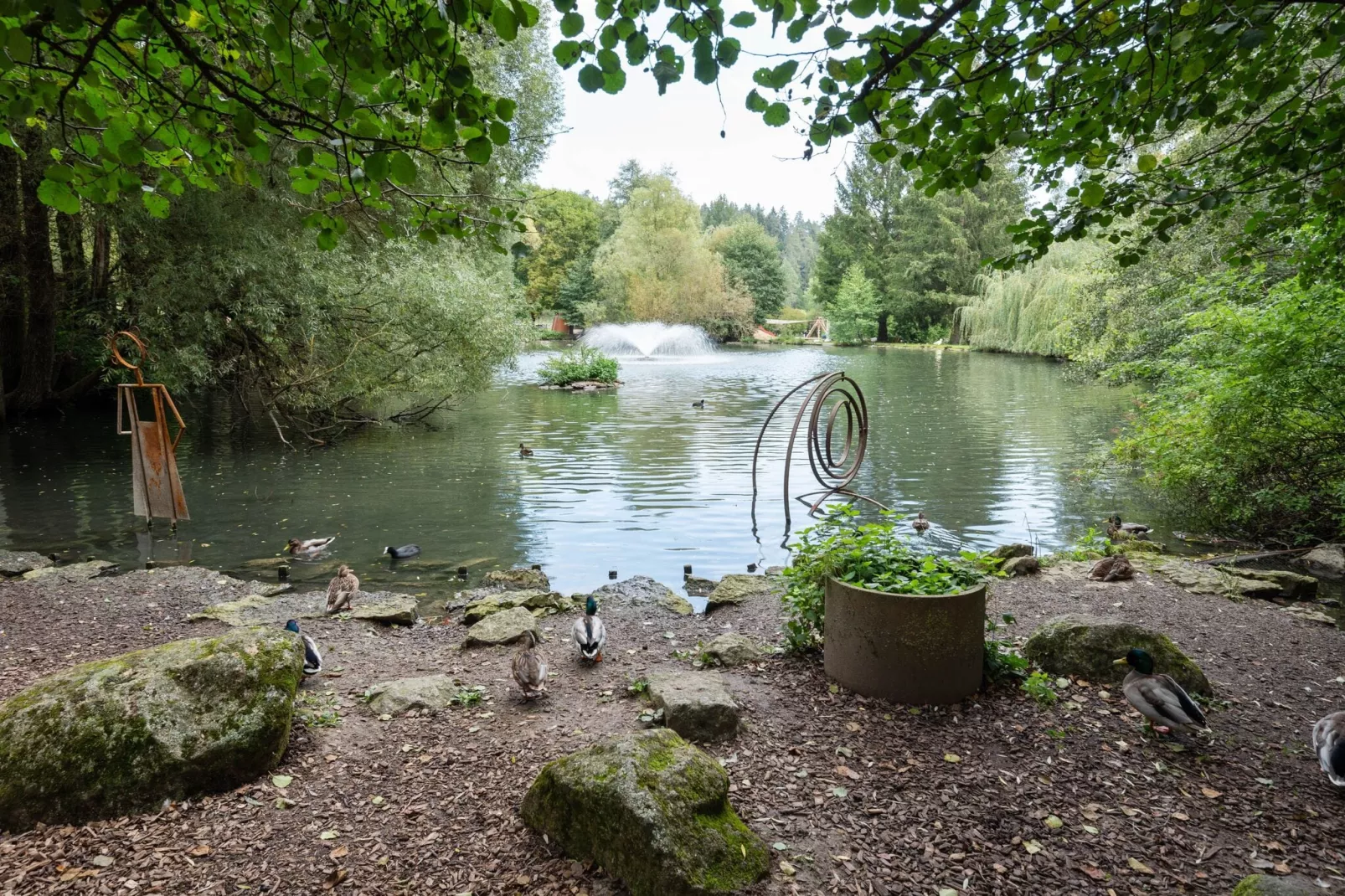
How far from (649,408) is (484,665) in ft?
63.7

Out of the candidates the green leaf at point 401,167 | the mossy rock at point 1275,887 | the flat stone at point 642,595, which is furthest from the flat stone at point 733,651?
the green leaf at point 401,167

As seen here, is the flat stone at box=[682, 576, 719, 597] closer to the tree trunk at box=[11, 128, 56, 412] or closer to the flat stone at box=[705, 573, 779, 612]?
the flat stone at box=[705, 573, 779, 612]

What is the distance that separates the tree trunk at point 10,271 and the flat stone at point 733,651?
45.3 feet

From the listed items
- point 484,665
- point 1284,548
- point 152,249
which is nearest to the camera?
point 484,665

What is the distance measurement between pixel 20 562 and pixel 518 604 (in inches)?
233

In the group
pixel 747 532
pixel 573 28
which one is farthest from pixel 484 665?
pixel 747 532

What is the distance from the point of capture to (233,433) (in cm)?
1880

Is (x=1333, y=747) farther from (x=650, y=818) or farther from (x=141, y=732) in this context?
(x=141, y=732)

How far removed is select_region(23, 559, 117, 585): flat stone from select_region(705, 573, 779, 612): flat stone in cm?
650

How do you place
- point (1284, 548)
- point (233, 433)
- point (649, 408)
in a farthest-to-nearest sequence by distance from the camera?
point (649, 408) < point (233, 433) < point (1284, 548)

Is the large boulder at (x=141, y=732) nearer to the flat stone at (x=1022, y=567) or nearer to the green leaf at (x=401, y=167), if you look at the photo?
the green leaf at (x=401, y=167)

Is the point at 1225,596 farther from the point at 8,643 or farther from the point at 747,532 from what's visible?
the point at 8,643

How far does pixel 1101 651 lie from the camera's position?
4.57 metres

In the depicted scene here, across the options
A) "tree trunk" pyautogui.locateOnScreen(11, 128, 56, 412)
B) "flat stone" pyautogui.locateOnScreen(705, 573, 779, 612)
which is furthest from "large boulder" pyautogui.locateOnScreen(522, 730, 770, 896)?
"tree trunk" pyautogui.locateOnScreen(11, 128, 56, 412)
